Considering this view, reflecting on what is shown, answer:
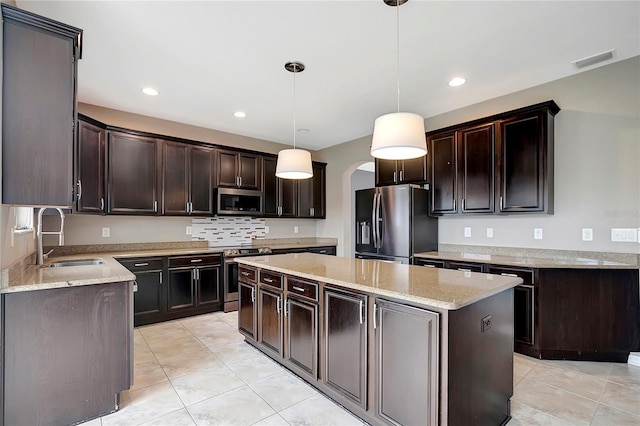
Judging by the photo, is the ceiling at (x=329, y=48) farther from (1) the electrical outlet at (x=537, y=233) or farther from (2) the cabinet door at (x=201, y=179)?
(1) the electrical outlet at (x=537, y=233)

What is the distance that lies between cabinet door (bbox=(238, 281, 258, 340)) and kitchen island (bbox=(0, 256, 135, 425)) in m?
1.08

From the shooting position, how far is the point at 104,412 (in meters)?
2.05

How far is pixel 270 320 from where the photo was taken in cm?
278

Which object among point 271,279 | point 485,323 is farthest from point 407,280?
point 271,279

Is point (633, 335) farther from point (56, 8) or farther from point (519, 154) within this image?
point (56, 8)

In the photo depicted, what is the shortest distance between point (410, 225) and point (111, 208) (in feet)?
11.8

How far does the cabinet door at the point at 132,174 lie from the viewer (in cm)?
381

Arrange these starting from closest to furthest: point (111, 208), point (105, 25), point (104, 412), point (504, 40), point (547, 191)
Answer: point (104, 412) → point (105, 25) → point (504, 40) → point (547, 191) → point (111, 208)

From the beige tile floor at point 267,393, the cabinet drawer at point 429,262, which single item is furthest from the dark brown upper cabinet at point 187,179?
the cabinet drawer at point 429,262

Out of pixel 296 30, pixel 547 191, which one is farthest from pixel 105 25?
pixel 547 191

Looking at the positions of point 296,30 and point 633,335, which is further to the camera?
point 633,335

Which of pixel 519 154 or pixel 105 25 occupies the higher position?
pixel 105 25

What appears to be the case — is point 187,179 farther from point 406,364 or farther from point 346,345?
point 406,364

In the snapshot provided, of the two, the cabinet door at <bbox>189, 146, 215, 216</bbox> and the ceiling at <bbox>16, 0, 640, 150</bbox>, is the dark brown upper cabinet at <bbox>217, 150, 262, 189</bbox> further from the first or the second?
the ceiling at <bbox>16, 0, 640, 150</bbox>
